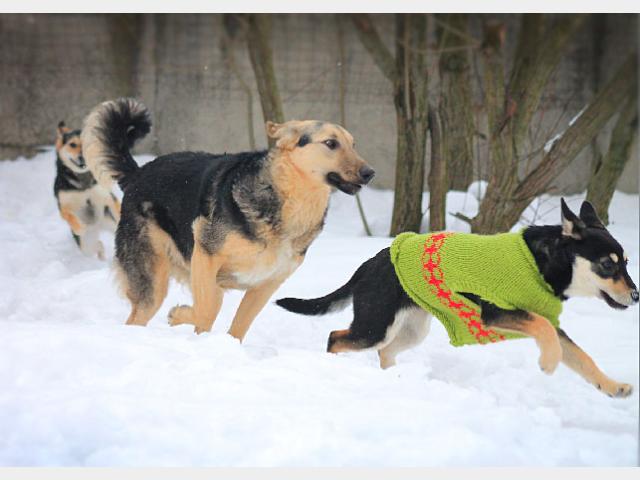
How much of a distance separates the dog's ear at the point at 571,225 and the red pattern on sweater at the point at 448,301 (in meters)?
0.53

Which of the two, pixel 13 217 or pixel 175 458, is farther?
pixel 13 217

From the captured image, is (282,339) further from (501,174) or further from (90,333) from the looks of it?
(501,174)

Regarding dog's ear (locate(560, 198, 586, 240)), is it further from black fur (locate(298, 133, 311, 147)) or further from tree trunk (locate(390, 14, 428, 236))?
tree trunk (locate(390, 14, 428, 236))

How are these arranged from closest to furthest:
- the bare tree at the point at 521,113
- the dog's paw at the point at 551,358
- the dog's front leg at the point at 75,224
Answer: the dog's paw at the point at 551,358 → the bare tree at the point at 521,113 → the dog's front leg at the point at 75,224

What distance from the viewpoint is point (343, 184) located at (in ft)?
13.9

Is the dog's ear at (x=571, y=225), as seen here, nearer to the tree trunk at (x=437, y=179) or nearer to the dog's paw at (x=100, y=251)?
the tree trunk at (x=437, y=179)

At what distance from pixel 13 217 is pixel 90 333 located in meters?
5.53

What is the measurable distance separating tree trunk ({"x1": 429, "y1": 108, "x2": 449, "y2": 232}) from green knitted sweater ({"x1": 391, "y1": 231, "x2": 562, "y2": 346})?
3.13 meters

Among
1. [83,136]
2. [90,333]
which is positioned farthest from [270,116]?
[90,333]

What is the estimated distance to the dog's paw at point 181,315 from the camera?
15.3 ft

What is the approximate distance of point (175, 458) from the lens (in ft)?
9.42

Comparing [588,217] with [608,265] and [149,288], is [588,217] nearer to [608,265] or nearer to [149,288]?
[608,265]

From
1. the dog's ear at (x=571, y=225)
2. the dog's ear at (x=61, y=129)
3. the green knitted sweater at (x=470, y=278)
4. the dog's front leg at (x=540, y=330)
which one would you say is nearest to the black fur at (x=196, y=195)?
the green knitted sweater at (x=470, y=278)

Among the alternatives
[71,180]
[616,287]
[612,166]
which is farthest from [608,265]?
[71,180]
